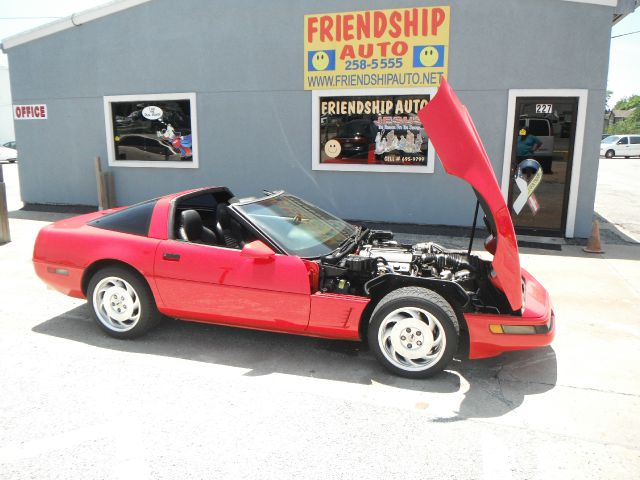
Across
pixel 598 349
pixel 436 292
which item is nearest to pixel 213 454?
pixel 436 292

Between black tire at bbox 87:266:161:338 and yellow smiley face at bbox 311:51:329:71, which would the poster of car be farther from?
black tire at bbox 87:266:161:338

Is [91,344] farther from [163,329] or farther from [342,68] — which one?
[342,68]

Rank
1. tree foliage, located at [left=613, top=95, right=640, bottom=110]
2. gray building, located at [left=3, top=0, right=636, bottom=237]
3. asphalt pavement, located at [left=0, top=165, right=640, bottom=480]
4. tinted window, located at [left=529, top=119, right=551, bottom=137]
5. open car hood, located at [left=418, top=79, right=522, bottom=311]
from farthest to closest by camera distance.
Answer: tree foliage, located at [left=613, top=95, right=640, bottom=110]
tinted window, located at [left=529, top=119, right=551, bottom=137]
gray building, located at [left=3, top=0, right=636, bottom=237]
open car hood, located at [left=418, top=79, right=522, bottom=311]
asphalt pavement, located at [left=0, top=165, right=640, bottom=480]

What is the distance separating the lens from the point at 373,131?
30.6 feet

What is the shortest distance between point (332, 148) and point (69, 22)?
6.32 m

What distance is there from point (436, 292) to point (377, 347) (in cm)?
60

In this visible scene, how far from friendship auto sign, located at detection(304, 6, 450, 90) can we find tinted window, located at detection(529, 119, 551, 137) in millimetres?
1726

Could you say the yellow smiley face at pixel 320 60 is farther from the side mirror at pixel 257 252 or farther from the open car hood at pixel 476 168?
the side mirror at pixel 257 252

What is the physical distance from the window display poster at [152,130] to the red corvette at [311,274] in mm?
5828

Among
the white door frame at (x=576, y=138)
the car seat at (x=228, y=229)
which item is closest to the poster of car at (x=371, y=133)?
the white door frame at (x=576, y=138)

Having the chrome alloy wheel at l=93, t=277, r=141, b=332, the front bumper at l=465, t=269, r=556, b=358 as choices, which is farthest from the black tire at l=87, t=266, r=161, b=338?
the front bumper at l=465, t=269, r=556, b=358

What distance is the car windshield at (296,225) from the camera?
4258mm

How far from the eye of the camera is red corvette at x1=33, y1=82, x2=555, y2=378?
144 inches

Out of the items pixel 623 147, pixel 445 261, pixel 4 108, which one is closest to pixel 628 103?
pixel 623 147
